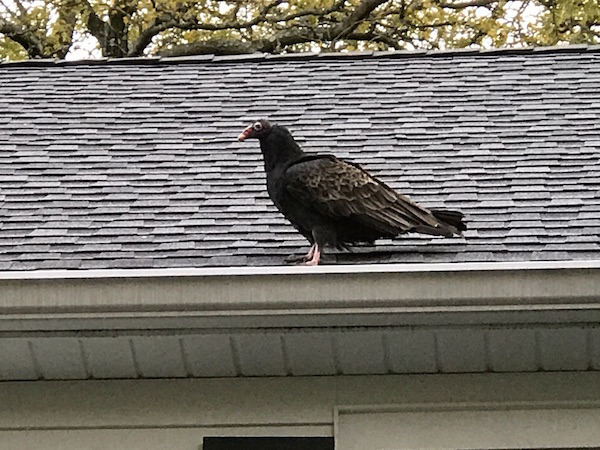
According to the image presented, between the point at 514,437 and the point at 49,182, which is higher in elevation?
the point at 49,182

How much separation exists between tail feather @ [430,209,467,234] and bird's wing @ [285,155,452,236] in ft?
0.11

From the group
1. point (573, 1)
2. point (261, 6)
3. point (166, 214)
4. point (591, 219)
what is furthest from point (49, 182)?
point (261, 6)

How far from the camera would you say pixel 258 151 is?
16.3ft

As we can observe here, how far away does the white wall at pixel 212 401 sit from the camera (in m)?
3.15

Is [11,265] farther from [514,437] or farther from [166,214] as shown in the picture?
[514,437]

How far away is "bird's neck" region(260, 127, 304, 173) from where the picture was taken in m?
3.79

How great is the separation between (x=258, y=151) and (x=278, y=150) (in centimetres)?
116

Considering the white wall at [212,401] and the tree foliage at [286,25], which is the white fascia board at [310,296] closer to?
the white wall at [212,401]

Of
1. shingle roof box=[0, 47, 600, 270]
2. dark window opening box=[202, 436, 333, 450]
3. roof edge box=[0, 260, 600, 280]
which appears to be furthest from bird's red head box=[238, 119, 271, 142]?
dark window opening box=[202, 436, 333, 450]

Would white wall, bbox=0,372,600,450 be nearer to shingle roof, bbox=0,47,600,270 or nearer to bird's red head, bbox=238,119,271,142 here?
shingle roof, bbox=0,47,600,270

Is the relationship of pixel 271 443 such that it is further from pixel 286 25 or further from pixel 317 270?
pixel 286 25

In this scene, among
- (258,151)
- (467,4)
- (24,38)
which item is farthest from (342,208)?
(24,38)

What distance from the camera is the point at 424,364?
124 inches

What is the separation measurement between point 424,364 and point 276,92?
3.05m
